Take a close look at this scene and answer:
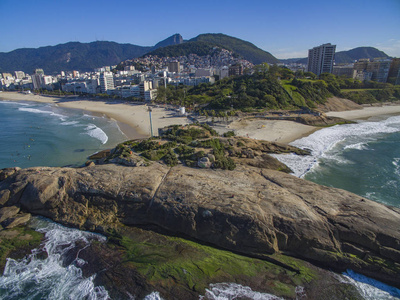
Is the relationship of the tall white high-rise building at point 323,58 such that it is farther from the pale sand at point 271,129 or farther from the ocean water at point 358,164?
the pale sand at point 271,129

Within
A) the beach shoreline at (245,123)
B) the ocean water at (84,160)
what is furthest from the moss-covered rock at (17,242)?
the beach shoreline at (245,123)

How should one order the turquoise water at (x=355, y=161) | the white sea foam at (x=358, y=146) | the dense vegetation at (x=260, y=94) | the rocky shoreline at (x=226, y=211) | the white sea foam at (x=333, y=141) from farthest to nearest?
the dense vegetation at (x=260, y=94)
the white sea foam at (x=358, y=146)
the white sea foam at (x=333, y=141)
the turquoise water at (x=355, y=161)
the rocky shoreline at (x=226, y=211)

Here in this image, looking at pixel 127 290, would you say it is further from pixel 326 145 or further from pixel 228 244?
pixel 326 145

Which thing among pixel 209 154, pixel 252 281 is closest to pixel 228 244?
pixel 252 281

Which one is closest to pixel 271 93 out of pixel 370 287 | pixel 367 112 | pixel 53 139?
pixel 367 112

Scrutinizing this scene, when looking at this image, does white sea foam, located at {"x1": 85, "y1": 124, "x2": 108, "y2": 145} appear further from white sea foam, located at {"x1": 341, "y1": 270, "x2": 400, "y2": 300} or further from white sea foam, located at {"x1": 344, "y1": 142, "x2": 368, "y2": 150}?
white sea foam, located at {"x1": 344, "y1": 142, "x2": 368, "y2": 150}
